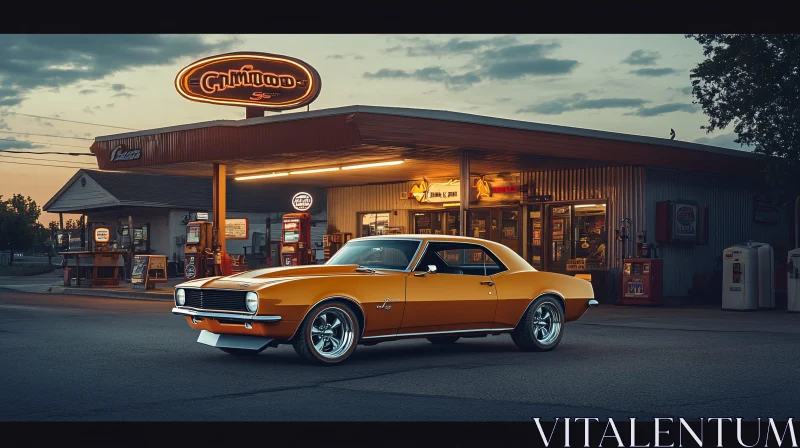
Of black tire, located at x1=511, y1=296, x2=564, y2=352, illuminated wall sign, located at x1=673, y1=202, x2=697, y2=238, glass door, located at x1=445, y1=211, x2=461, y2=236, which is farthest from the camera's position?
glass door, located at x1=445, y1=211, x2=461, y2=236

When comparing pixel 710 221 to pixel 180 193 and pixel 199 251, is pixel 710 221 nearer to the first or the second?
pixel 199 251

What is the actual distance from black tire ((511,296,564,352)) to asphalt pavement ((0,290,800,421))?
0.68 ft

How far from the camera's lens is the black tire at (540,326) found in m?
12.0

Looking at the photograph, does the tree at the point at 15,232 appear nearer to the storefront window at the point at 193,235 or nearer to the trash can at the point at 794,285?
the storefront window at the point at 193,235

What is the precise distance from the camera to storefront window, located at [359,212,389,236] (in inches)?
1220

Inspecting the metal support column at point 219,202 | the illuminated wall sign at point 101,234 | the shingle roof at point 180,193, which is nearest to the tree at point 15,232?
the shingle roof at point 180,193

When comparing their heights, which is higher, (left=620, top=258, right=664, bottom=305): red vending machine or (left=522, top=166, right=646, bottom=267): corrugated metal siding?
(left=522, top=166, right=646, bottom=267): corrugated metal siding

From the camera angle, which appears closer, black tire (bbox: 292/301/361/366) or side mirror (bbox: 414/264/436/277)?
black tire (bbox: 292/301/361/366)

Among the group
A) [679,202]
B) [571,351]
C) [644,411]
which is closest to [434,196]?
[679,202]

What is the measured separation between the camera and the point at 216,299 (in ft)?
34.1

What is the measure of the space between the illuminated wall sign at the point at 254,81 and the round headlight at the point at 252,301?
1660 centimetres

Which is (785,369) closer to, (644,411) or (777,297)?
(644,411)

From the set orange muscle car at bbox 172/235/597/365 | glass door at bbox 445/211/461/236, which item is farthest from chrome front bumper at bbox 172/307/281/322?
glass door at bbox 445/211/461/236

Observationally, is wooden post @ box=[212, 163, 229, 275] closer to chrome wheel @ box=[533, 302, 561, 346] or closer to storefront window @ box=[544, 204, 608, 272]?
storefront window @ box=[544, 204, 608, 272]
